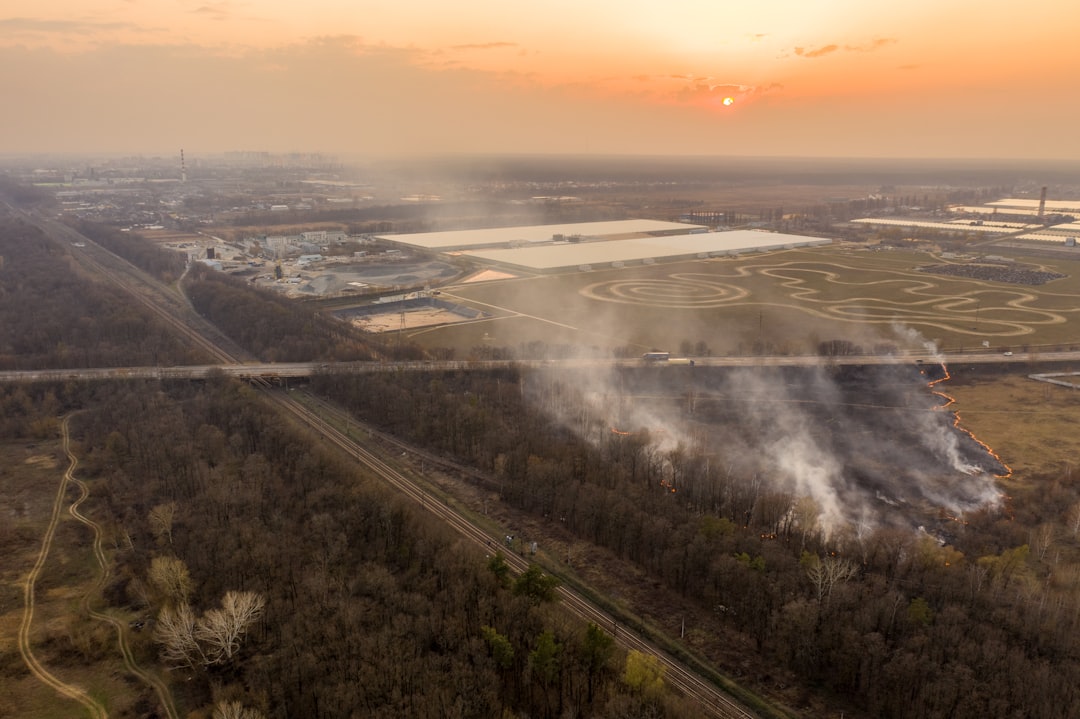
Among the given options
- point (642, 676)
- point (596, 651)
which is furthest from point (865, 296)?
point (642, 676)

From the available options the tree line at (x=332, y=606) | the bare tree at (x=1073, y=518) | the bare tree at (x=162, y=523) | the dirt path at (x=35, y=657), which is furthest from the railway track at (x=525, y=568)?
the bare tree at (x=1073, y=518)

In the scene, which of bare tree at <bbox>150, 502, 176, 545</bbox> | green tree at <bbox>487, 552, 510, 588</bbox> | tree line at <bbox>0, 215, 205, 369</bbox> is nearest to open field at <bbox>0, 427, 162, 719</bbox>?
bare tree at <bbox>150, 502, 176, 545</bbox>

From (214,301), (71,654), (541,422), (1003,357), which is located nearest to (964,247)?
(1003,357)

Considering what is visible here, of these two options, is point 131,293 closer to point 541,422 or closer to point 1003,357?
point 541,422

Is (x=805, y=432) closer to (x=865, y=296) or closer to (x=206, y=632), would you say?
(x=206, y=632)

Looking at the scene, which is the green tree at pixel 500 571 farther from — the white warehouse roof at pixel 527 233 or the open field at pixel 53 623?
the white warehouse roof at pixel 527 233

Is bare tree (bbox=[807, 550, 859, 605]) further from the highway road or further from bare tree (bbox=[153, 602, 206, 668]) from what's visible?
the highway road
